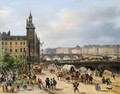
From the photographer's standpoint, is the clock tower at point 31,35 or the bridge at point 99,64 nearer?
the bridge at point 99,64

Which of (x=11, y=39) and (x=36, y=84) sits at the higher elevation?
(x=11, y=39)

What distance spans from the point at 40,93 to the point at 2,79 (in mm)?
8306

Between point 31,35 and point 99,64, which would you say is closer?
point 99,64

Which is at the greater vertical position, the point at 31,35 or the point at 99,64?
the point at 31,35

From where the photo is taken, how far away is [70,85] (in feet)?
153

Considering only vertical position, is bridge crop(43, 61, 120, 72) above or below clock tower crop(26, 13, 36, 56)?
below

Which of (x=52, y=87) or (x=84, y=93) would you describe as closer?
(x=84, y=93)

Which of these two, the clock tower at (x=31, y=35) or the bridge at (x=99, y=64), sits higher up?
the clock tower at (x=31, y=35)

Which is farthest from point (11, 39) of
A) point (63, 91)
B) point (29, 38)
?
point (63, 91)

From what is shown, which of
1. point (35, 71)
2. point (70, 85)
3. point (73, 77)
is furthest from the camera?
point (35, 71)

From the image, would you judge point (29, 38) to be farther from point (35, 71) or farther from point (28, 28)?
point (35, 71)

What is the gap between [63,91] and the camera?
41.2 metres

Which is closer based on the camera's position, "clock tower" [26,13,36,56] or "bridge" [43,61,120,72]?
"bridge" [43,61,120,72]

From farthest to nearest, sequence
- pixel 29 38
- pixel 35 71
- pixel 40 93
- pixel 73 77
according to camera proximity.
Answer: pixel 29 38 < pixel 35 71 < pixel 73 77 < pixel 40 93
